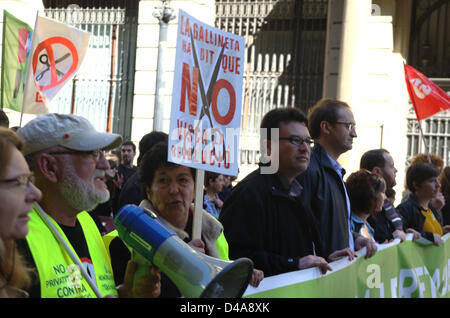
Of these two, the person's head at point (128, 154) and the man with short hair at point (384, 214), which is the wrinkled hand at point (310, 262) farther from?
the person's head at point (128, 154)

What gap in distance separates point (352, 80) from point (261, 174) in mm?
8563

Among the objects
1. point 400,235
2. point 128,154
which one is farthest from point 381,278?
point 128,154

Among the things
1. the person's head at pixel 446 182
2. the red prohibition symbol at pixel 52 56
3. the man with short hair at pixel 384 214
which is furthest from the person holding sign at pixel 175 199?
the person's head at pixel 446 182

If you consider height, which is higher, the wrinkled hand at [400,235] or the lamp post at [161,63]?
the lamp post at [161,63]

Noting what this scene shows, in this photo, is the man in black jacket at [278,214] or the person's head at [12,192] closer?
the person's head at [12,192]

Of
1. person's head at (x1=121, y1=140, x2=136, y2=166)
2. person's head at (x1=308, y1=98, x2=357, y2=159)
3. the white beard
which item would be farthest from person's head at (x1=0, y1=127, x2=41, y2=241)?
person's head at (x1=121, y1=140, x2=136, y2=166)

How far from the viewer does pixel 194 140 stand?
399 cm

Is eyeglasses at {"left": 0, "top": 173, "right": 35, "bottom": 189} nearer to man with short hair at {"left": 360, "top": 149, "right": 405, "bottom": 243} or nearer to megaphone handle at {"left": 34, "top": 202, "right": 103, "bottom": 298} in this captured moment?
megaphone handle at {"left": 34, "top": 202, "right": 103, "bottom": 298}

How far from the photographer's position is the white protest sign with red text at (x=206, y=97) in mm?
3908

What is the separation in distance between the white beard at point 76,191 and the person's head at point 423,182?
4519 millimetres

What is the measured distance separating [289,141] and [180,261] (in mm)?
1945

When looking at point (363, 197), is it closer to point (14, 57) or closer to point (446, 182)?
point (446, 182)
